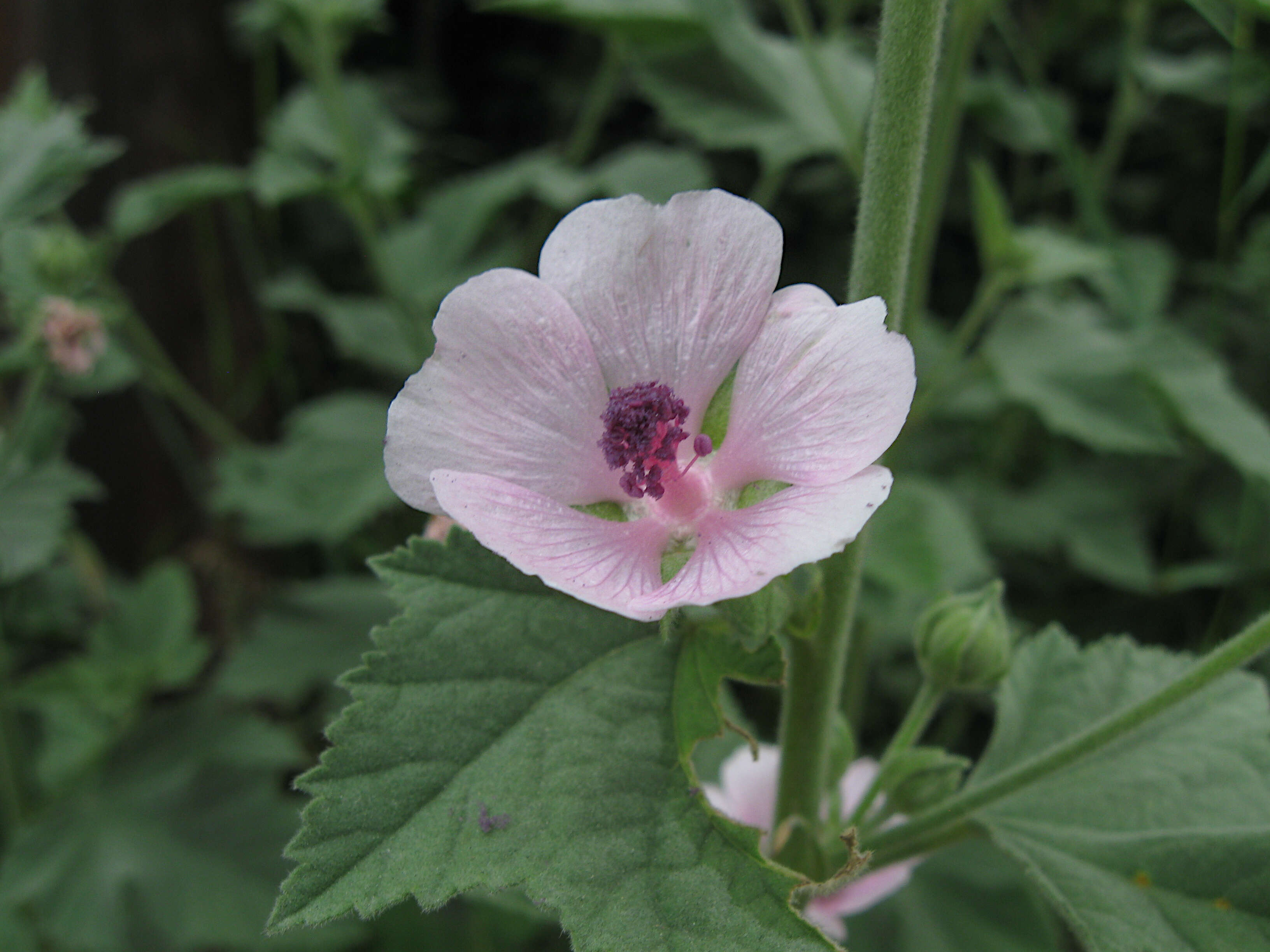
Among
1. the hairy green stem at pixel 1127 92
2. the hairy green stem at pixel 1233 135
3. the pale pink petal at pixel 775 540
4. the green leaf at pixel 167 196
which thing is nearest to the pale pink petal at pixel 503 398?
the pale pink petal at pixel 775 540

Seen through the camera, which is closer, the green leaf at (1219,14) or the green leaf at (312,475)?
the green leaf at (1219,14)

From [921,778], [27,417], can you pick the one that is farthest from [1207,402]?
[27,417]

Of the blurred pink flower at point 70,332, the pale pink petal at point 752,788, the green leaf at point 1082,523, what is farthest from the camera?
the green leaf at point 1082,523

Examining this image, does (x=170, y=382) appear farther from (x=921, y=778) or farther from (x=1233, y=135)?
(x=1233, y=135)

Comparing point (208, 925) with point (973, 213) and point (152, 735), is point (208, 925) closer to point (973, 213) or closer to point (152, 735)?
point (152, 735)

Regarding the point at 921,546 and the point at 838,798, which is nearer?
the point at 838,798

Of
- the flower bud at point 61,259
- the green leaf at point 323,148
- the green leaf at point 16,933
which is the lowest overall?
the green leaf at point 16,933

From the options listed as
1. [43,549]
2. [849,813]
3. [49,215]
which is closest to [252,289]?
[49,215]

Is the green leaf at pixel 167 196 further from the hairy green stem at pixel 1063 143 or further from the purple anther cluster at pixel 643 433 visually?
the purple anther cluster at pixel 643 433
